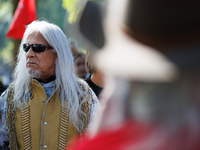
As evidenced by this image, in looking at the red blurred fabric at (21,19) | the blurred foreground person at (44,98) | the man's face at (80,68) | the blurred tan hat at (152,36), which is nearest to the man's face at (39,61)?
the blurred foreground person at (44,98)

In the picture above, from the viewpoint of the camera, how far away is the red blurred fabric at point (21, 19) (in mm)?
4988

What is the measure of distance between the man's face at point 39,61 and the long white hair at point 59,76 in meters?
0.04

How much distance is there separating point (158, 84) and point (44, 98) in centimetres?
194

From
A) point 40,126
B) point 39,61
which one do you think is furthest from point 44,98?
point 39,61

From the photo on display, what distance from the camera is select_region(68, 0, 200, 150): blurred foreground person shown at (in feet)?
1.67

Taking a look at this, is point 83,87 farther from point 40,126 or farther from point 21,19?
point 21,19

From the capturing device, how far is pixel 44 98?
2.37m

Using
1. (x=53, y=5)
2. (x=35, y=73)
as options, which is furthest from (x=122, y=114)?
(x=53, y=5)

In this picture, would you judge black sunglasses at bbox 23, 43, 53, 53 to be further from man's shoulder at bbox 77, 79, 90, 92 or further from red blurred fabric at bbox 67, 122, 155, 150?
red blurred fabric at bbox 67, 122, 155, 150

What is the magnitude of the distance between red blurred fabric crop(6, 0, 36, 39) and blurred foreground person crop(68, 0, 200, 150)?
4736 millimetres

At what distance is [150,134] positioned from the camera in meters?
0.51

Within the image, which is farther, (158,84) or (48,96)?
(48,96)

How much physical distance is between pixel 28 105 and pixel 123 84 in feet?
6.23

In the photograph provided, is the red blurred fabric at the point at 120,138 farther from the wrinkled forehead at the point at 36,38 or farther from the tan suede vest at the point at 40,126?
the wrinkled forehead at the point at 36,38
